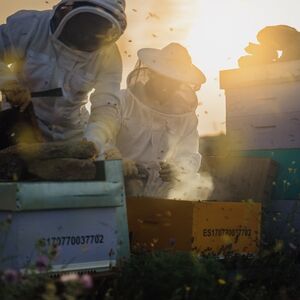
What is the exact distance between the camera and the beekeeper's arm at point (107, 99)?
3748 mm

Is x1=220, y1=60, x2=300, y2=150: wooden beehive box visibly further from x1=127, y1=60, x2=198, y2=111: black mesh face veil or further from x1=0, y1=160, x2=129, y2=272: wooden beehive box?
x1=0, y1=160, x2=129, y2=272: wooden beehive box

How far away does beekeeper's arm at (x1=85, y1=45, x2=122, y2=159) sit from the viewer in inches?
148

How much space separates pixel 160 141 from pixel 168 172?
0.72 meters

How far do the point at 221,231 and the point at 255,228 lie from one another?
35cm

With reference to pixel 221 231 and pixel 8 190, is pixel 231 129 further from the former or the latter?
pixel 8 190

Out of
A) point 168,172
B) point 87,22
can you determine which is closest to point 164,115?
point 168,172

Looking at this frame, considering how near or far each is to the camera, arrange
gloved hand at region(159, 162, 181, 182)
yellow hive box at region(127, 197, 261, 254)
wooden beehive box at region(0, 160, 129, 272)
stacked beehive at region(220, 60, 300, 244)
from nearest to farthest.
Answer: wooden beehive box at region(0, 160, 129, 272) < yellow hive box at region(127, 197, 261, 254) < gloved hand at region(159, 162, 181, 182) < stacked beehive at region(220, 60, 300, 244)

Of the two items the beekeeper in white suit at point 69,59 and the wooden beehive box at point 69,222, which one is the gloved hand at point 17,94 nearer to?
the beekeeper in white suit at point 69,59


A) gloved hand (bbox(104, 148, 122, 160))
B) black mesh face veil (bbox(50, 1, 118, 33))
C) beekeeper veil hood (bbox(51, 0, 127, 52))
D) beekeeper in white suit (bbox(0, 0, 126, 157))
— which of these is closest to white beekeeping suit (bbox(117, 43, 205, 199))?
gloved hand (bbox(104, 148, 122, 160))

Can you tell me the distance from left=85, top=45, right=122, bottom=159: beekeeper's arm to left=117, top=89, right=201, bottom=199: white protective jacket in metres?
1.04

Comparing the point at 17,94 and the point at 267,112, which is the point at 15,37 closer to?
the point at 17,94

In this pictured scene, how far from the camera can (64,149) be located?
2756 mm

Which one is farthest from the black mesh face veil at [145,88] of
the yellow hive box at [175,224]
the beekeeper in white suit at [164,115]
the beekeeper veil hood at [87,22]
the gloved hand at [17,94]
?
the gloved hand at [17,94]

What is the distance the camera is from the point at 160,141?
5.27 metres
